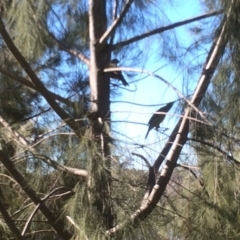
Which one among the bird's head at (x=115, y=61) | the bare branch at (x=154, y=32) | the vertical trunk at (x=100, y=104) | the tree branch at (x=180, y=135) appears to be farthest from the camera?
the bird's head at (x=115, y=61)

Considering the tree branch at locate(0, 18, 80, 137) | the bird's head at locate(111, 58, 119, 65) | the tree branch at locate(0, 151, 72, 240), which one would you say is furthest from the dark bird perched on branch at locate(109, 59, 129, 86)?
the tree branch at locate(0, 151, 72, 240)

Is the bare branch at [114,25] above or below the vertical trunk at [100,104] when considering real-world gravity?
above

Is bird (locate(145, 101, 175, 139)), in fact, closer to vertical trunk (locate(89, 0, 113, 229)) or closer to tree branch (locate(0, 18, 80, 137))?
vertical trunk (locate(89, 0, 113, 229))

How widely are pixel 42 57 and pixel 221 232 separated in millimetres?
1014

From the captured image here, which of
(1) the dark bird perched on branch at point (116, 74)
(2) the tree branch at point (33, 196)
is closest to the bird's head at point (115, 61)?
(1) the dark bird perched on branch at point (116, 74)

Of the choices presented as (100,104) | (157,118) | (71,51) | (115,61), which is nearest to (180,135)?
(157,118)

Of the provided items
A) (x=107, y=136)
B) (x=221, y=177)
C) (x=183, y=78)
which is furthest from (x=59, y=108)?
(x=221, y=177)

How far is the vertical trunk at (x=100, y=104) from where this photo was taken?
1.80m

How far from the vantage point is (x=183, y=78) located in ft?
6.48

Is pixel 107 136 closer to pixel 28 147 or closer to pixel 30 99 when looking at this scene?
pixel 28 147

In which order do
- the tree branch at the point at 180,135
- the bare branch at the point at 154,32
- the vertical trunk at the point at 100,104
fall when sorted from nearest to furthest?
the vertical trunk at the point at 100,104 → the tree branch at the point at 180,135 → the bare branch at the point at 154,32

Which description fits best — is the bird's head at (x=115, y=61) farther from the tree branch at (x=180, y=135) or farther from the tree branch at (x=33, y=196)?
the tree branch at (x=33, y=196)

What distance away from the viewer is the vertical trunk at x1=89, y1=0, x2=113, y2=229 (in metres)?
1.80

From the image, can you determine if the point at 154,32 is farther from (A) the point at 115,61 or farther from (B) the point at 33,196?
(B) the point at 33,196
